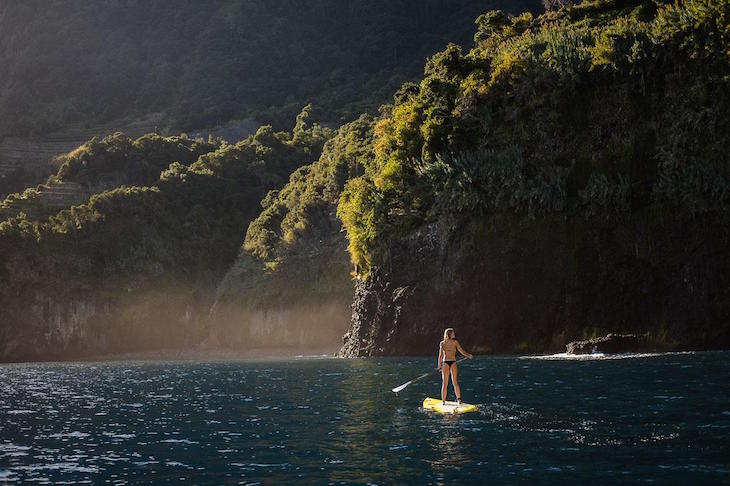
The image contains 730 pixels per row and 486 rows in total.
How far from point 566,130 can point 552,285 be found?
1156 cm

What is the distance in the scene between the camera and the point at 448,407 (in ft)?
78.7

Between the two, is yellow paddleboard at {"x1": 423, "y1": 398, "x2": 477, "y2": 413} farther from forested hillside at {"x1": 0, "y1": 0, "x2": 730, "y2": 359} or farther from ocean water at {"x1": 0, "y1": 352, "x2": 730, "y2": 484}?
forested hillside at {"x1": 0, "y1": 0, "x2": 730, "y2": 359}

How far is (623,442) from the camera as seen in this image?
16.9 meters

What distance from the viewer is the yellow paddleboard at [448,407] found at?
23.4 m

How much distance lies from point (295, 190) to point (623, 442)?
288 feet

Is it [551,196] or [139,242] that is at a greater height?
[139,242]

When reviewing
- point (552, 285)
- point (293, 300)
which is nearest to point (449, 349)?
point (552, 285)

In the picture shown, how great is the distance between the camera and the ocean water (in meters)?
15.1

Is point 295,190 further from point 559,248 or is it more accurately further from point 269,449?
point 269,449

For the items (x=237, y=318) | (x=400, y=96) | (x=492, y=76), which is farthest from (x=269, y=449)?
(x=237, y=318)

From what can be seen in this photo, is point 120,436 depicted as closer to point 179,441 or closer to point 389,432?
point 179,441

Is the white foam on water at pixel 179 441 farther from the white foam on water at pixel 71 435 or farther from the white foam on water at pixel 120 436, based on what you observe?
the white foam on water at pixel 71 435

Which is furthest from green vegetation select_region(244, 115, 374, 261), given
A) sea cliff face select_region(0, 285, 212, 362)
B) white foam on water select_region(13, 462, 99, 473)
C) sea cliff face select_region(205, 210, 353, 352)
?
white foam on water select_region(13, 462, 99, 473)

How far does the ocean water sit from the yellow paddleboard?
0.41 metres
